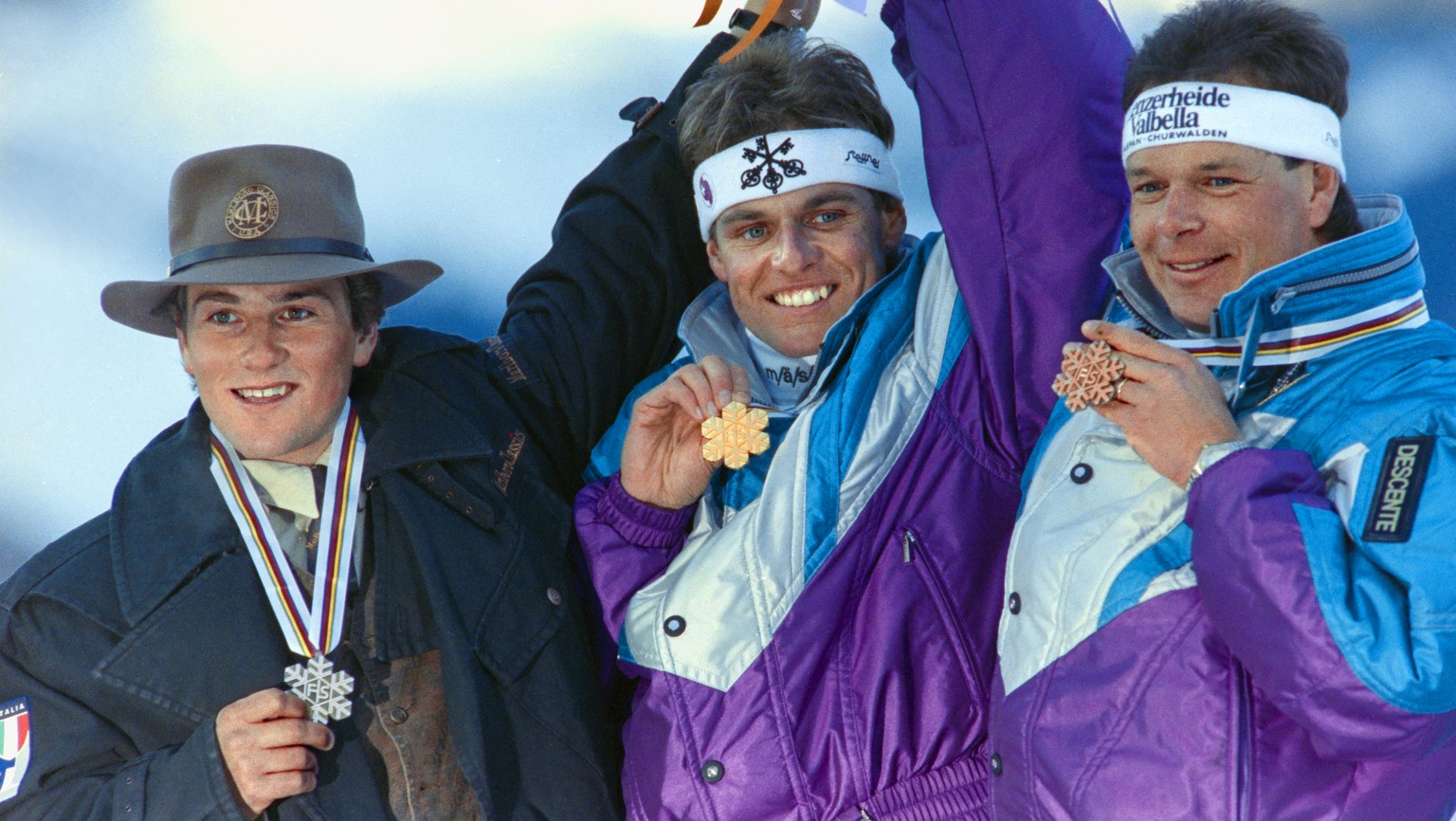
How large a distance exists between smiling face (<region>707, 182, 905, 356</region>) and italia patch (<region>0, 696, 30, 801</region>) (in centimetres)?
133

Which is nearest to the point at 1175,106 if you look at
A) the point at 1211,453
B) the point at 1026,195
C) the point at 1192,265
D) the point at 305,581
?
the point at 1192,265

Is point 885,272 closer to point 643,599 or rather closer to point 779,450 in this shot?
point 779,450

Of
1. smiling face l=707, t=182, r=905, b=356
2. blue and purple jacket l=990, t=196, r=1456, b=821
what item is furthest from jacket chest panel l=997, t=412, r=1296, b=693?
smiling face l=707, t=182, r=905, b=356

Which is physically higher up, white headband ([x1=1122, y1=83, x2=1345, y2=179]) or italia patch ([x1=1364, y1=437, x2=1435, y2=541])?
white headband ([x1=1122, y1=83, x2=1345, y2=179])

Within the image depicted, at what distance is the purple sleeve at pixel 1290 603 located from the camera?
1.60 m

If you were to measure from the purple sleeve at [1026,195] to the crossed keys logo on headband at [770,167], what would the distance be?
11.9 inches

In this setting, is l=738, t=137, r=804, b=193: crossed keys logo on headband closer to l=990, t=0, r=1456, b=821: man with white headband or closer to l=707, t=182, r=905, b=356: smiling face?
l=707, t=182, r=905, b=356: smiling face

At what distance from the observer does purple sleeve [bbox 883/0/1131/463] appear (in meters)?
2.23

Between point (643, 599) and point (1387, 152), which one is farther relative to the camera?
point (1387, 152)

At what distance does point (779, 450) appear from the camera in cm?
230

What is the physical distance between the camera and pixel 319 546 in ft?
7.85

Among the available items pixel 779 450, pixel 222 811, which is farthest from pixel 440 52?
pixel 222 811

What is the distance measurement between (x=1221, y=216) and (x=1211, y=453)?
0.36m

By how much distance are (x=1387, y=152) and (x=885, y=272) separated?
1.67 metres
